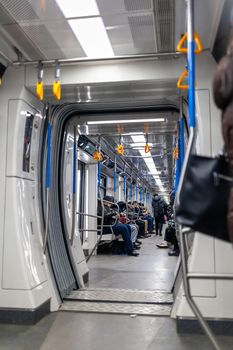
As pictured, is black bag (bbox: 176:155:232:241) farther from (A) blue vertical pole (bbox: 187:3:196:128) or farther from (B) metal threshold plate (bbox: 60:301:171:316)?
(B) metal threshold plate (bbox: 60:301:171:316)

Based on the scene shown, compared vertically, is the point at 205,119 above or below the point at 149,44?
below

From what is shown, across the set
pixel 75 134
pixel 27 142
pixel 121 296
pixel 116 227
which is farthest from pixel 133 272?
pixel 27 142

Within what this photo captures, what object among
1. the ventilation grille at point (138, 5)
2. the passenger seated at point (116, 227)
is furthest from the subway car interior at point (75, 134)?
the passenger seated at point (116, 227)

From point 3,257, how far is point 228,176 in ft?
8.33

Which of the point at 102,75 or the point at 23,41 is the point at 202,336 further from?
the point at 23,41

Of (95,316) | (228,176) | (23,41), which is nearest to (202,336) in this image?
(95,316)

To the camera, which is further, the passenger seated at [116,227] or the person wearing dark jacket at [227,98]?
the passenger seated at [116,227]

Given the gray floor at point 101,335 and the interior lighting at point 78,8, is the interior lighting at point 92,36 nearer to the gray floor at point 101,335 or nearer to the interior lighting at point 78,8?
the interior lighting at point 78,8

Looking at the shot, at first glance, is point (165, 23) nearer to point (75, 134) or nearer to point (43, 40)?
point (43, 40)

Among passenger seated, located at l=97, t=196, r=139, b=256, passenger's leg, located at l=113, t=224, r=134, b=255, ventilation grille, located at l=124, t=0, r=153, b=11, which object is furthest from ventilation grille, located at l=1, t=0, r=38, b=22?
passenger's leg, located at l=113, t=224, r=134, b=255

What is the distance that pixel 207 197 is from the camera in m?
1.27

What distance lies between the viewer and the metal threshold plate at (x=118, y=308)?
3.46 m

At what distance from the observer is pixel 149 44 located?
298 cm

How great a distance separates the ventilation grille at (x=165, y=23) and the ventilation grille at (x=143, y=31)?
5 centimetres
